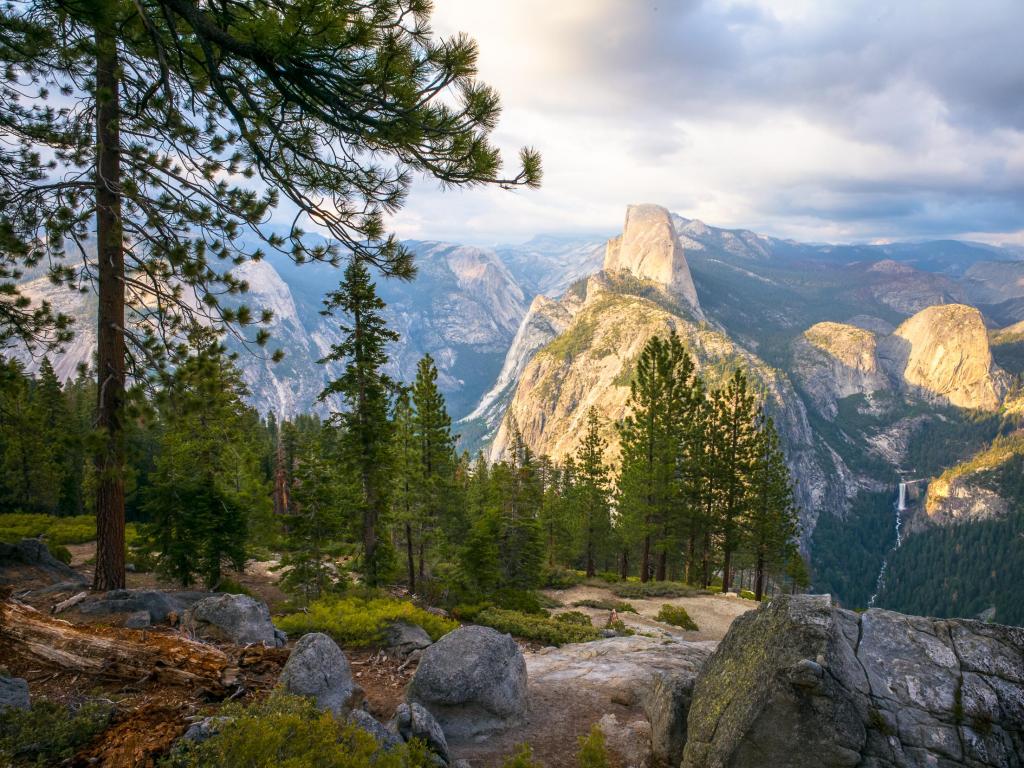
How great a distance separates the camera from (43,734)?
16.3 feet

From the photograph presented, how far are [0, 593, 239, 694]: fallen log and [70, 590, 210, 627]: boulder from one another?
220 centimetres

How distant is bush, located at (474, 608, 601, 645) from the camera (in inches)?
611

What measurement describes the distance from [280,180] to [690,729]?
9.34 m

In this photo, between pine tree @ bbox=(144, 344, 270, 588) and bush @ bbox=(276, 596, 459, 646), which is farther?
pine tree @ bbox=(144, 344, 270, 588)

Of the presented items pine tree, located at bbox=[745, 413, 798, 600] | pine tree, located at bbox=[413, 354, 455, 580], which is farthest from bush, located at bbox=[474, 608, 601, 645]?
pine tree, located at bbox=[745, 413, 798, 600]

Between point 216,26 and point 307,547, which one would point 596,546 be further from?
point 216,26

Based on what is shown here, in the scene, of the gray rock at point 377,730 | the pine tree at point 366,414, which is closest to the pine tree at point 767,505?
the pine tree at point 366,414

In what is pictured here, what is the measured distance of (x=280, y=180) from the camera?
6605mm

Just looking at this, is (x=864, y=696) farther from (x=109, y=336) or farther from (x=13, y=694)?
(x=109, y=336)

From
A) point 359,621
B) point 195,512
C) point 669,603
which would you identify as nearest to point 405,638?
point 359,621

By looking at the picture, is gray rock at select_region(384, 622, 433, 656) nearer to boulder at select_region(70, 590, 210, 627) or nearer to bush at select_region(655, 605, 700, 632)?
boulder at select_region(70, 590, 210, 627)

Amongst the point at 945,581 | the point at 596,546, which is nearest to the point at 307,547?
the point at 596,546

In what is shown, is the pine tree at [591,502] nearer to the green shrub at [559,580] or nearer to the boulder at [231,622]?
the green shrub at [559,580]

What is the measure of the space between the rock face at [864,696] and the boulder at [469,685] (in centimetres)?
330
